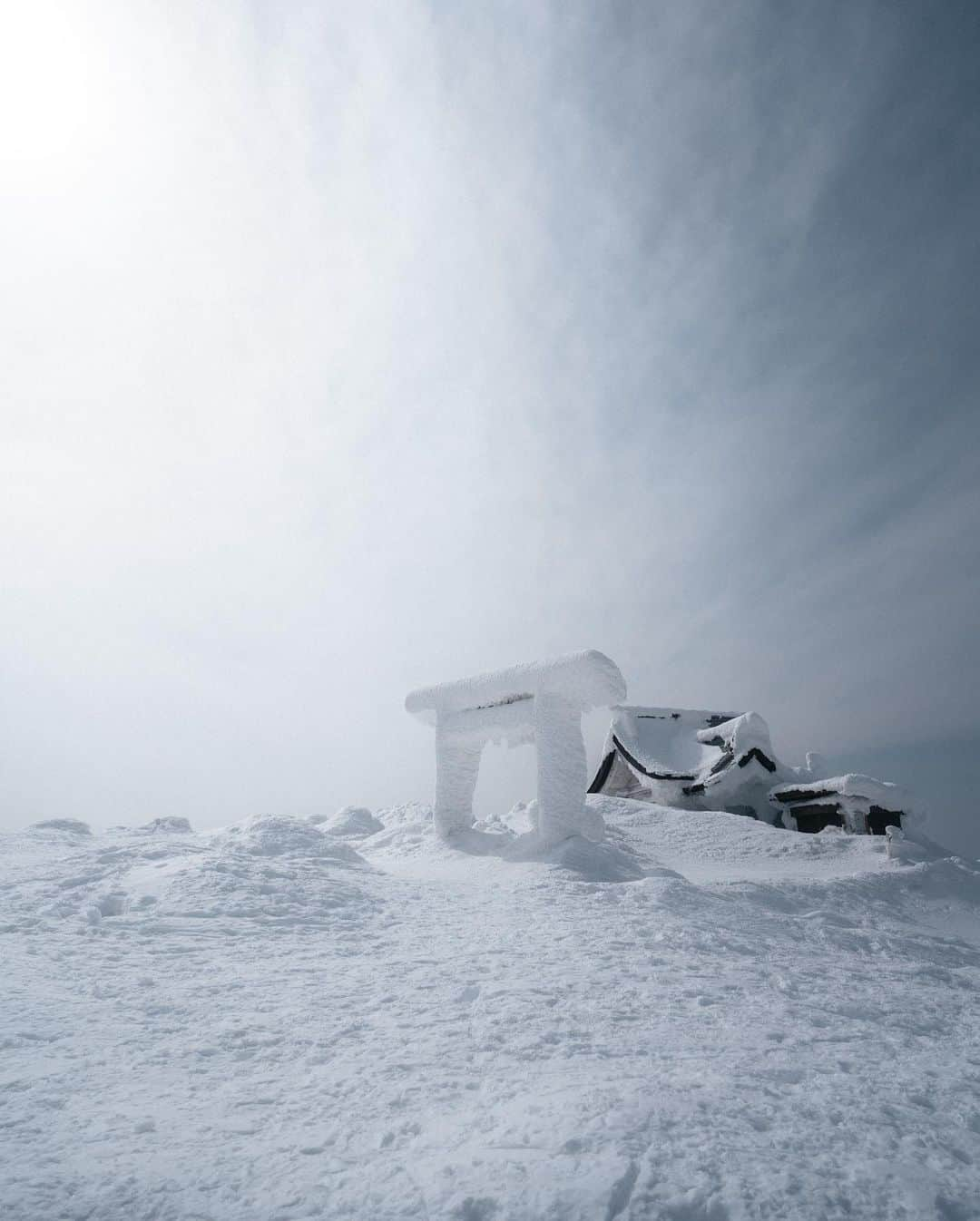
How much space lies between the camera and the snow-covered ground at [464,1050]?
272cm

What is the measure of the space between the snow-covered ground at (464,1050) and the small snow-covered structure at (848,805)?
6260 millimetres

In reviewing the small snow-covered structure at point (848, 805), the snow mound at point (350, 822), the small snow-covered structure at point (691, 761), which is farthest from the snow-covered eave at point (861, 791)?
the snow mound at point (350, 822)

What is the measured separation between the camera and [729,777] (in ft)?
54.6

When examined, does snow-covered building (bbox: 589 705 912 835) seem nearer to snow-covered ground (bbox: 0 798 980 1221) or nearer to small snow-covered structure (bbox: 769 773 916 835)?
small snow-covered structure (bbox: 769 773 916 835)

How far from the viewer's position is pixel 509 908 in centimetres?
743

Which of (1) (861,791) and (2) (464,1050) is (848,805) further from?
(2) (464,1050)

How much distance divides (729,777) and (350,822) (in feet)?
31.2

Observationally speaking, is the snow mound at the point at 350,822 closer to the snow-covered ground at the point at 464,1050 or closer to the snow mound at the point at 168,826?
the snow mound at the point at 168,826

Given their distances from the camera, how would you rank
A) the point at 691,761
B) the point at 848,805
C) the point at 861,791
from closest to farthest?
the point at 861,791
the point at 848,805
the point at 691,761

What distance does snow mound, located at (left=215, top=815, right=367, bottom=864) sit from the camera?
29.1 feet

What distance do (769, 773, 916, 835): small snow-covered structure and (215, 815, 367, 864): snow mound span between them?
1081 centimetres

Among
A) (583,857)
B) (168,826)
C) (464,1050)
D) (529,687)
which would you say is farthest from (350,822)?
(464,1050)

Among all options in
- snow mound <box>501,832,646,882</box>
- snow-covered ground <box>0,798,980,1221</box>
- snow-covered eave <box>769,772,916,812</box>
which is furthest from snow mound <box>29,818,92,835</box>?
snow-covered eave <box>769,772,916,812</box>

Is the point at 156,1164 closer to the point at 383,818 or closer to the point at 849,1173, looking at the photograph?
the point at 849,1173
